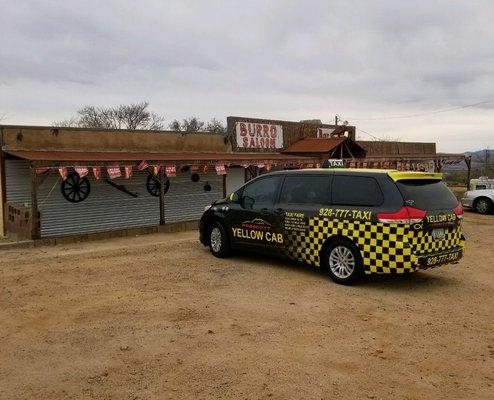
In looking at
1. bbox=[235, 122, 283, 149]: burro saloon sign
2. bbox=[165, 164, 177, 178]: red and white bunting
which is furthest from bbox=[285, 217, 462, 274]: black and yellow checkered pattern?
bbox=[235, 122, 283, 149]: burro saloon sign

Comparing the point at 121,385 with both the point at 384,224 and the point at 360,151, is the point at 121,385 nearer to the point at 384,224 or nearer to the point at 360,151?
the point at 384,224

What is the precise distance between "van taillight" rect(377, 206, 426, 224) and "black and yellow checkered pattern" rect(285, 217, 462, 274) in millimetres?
67

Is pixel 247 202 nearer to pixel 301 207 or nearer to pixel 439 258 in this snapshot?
pixel 301 207

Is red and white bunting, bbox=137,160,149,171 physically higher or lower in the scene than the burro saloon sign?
lower

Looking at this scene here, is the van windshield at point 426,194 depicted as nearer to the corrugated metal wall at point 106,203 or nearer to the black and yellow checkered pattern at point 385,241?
the black and yellow checkered pattern at point 385,241

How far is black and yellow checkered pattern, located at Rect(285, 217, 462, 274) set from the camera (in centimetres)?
678

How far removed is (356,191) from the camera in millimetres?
7410

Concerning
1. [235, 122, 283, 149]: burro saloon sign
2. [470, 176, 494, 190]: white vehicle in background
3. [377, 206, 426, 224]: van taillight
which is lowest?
[377, 206, 426, 224]: van taillight

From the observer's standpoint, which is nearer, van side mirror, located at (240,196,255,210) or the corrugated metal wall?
van side mirror, located at (240,196,255,210)

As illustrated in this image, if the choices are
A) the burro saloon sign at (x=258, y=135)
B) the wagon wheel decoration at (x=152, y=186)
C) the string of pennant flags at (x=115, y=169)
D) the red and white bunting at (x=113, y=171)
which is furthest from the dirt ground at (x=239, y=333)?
the burro saloon sign at (x=258, y=135)

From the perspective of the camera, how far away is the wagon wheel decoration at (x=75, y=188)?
1492 centimetres

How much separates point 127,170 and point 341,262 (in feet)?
27.2

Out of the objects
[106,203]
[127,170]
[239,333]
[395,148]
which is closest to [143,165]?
[127,170]

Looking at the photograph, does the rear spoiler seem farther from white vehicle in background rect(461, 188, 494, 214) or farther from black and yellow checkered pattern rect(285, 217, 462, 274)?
white vehicle in background rect(461, 188, 494, 214)
